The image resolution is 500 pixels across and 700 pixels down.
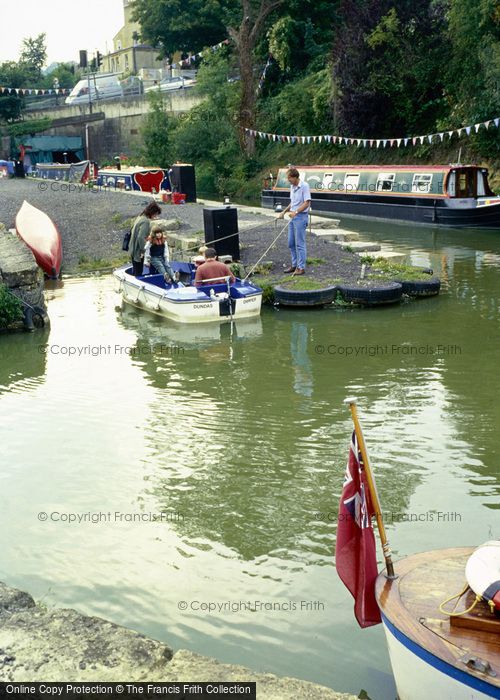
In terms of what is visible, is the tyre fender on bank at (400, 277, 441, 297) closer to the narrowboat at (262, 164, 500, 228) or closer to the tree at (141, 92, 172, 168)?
the narrowboat at (262, 164, 500, 228)

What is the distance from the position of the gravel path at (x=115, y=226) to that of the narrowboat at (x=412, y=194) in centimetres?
486

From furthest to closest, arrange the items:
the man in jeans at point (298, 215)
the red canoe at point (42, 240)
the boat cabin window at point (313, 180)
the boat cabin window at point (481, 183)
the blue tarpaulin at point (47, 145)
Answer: the blue tarpaulin at point (47, 145), the boat cabin window at point (313, 180), the boat cabin window at point (481, 183), the red canoe at point (42, 240), the man in jeans at point (298, 215)

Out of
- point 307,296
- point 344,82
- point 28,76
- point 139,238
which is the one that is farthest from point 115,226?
point 28,76

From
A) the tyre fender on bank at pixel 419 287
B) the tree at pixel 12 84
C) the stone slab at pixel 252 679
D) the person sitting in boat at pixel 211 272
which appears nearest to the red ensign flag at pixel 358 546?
the stone slab at pixel 252 679

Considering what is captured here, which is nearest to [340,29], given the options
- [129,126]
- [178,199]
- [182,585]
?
[178,199]

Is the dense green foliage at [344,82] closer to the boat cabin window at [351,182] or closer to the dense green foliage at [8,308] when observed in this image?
the boat cabin window at [351,182]

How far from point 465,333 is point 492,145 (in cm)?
1705

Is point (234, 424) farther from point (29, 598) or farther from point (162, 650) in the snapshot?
point (162, 650)

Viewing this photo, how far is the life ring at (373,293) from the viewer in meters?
13.6

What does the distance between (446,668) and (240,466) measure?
408 cm

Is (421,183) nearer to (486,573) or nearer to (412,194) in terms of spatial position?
(412,194)

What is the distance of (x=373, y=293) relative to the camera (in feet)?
44.7

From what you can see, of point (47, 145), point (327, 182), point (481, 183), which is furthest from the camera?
point (47, 145)

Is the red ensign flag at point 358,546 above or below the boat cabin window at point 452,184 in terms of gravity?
A: below
